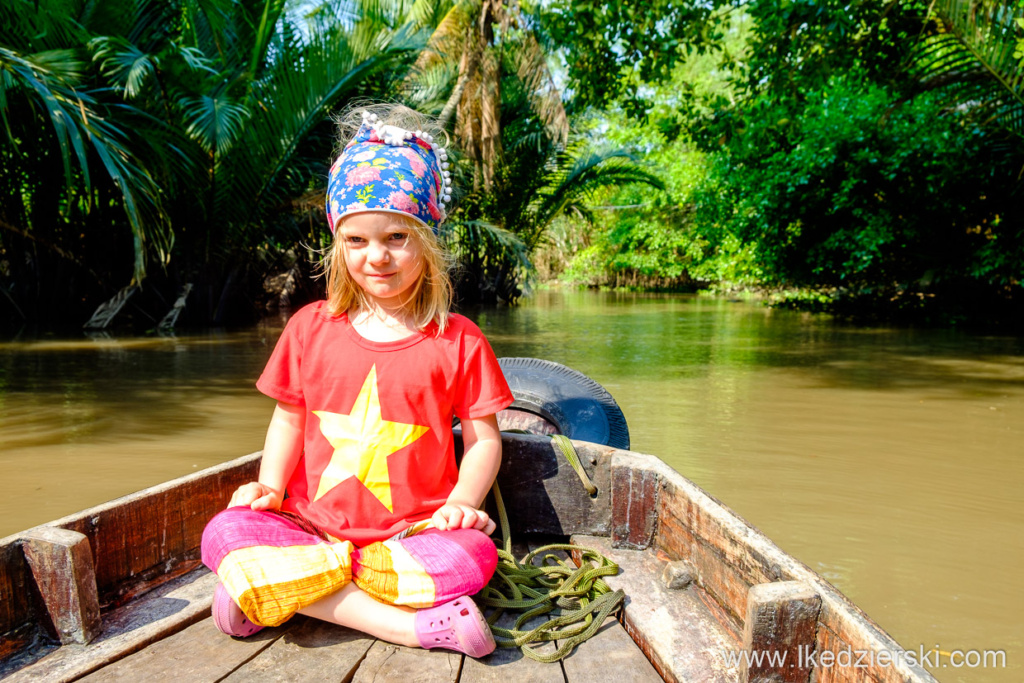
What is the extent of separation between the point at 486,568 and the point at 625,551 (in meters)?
0.61

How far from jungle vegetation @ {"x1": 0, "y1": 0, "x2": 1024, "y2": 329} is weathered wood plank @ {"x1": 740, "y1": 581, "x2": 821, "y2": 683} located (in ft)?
17.3

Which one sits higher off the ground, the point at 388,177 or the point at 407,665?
the point at 388,177

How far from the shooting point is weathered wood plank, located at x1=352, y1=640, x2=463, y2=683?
4.89 ft

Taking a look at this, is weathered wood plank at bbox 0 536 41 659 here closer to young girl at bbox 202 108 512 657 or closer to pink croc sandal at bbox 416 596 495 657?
young girl at bbox 202 108 512 657

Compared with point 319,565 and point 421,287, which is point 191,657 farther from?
point 421,287

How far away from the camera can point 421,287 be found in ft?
6.64

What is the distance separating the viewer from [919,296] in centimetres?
1344

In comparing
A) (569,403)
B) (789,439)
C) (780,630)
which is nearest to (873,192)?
(789,439)

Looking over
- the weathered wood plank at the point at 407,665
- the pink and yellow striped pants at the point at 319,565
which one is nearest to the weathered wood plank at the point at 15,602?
the pink and yellow striped pants at the point at 319,565

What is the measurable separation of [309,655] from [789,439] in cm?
385

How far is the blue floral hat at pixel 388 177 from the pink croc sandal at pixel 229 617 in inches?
39.0

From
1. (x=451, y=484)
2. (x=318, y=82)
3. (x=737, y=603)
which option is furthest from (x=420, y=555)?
(x=318, y=82)

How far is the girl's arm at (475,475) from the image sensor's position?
177 centimetres

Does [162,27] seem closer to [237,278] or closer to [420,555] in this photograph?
[237,278]
